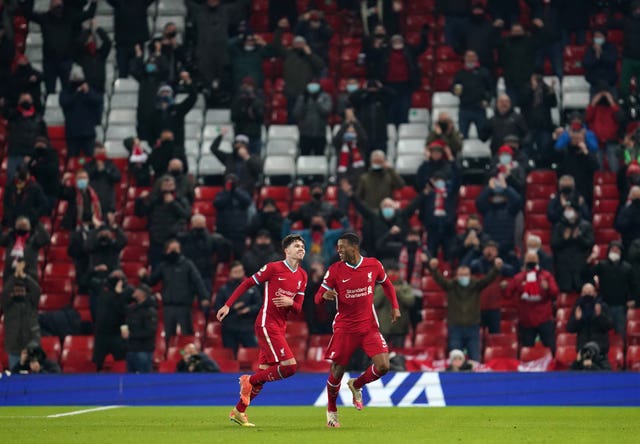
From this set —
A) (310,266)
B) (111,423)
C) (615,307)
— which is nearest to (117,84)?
(310,266)

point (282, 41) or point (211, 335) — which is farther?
point (282, 41)

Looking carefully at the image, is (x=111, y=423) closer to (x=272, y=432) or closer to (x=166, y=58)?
(x=272, y=432)

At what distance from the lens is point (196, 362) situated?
2186cm

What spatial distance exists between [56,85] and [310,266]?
10.2 meters

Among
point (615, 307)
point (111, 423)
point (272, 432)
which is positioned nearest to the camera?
point (272, 432)

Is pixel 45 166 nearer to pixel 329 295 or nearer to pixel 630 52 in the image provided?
pixel 630 52

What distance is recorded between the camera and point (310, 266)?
77.5 feet

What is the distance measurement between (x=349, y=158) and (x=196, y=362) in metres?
6.06

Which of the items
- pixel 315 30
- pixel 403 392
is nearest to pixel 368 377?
pixel 403 392

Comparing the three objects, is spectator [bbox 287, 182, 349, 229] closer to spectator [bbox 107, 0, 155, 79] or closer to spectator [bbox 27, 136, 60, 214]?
spectator [bbox 27, 136, 60, 214]

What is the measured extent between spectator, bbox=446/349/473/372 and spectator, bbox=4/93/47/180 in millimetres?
9704

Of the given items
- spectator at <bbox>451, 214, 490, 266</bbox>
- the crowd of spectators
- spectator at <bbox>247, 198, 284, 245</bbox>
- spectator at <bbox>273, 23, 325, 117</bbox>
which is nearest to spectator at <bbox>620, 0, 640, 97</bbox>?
the crowd of spectators

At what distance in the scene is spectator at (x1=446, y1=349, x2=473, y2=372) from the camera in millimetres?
21766

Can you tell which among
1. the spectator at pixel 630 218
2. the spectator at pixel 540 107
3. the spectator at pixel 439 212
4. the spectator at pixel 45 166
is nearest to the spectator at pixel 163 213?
the spectator at pixel 45 166
